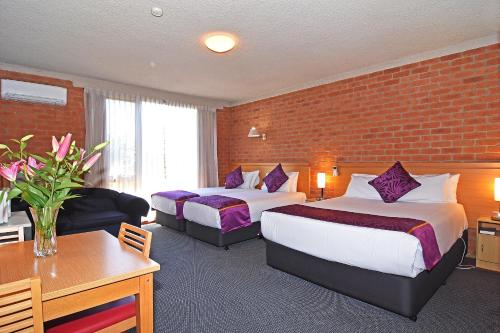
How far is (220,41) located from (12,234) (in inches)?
108

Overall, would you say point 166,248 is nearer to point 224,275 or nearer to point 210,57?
point 224,275

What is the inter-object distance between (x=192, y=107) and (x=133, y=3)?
12.3ft

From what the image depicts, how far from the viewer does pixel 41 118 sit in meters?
4.43

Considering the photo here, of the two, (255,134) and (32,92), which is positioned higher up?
(32,92)

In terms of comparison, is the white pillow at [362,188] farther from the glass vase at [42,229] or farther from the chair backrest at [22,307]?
the chair backrest at [22,307]

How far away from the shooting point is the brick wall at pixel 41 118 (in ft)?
13.5

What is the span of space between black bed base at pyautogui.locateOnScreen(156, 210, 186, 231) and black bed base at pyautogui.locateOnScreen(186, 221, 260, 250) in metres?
0.24

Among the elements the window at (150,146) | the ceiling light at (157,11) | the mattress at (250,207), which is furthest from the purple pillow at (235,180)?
the ceiling light at (157,11)

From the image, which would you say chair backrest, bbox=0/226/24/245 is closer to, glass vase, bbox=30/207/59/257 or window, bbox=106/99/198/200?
glass vase, bbox=30/207/59/257

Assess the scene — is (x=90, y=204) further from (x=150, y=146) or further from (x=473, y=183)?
(x=473, y=183)

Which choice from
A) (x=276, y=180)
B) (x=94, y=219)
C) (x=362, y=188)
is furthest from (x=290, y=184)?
(x=94, y=219)

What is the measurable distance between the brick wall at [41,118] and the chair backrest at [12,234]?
2559 mm

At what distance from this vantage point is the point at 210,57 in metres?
3.91

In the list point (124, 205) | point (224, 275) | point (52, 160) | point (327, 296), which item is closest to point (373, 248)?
point (327, 296)
